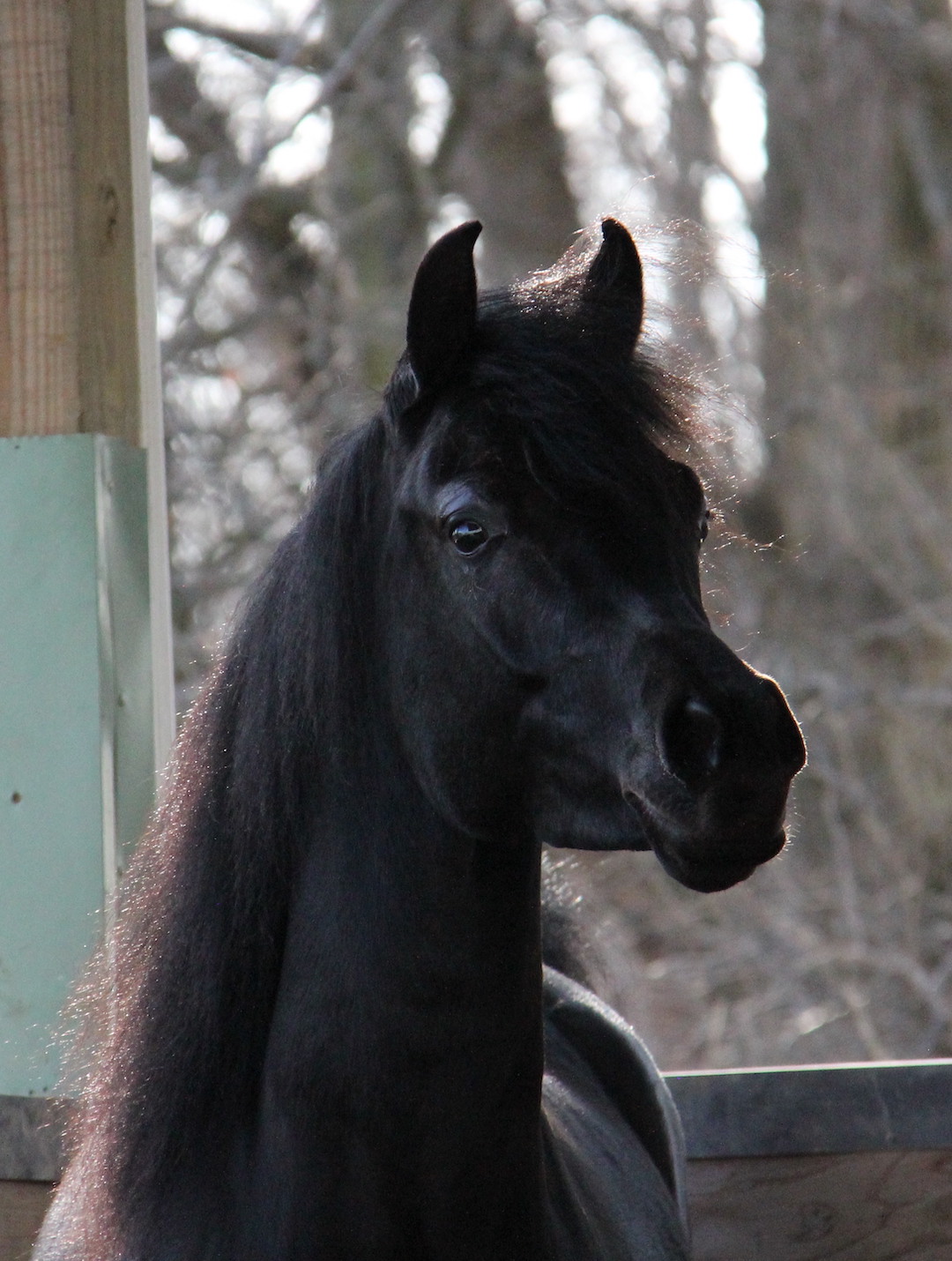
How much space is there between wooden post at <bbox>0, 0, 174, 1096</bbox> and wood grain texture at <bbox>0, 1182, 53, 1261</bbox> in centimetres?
11

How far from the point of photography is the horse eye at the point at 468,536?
1.22 metres

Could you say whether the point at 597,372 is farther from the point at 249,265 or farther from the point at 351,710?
the point at 249,265

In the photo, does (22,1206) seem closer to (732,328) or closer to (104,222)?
(104,222)

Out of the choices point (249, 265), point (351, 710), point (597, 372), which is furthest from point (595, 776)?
point (249, 265)

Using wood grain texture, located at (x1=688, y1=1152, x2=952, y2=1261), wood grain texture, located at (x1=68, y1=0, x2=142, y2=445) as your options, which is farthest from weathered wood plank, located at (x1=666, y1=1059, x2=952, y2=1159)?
wood grain texture, located at (x1=68, y1=0, x2=142, y2=445)

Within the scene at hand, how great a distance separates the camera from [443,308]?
1.27 metres

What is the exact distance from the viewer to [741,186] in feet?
20.3

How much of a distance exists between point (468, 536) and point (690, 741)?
0.92ft

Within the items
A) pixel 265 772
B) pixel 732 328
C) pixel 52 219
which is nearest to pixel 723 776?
pixel 265 772

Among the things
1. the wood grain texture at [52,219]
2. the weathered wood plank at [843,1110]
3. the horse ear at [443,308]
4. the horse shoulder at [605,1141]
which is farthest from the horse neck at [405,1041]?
the wood grain texture at [52,219]

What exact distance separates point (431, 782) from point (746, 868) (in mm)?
301

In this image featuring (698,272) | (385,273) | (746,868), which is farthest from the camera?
(385,273)

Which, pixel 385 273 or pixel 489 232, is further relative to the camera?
pixel 489 232

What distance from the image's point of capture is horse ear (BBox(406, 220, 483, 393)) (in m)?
1.25
